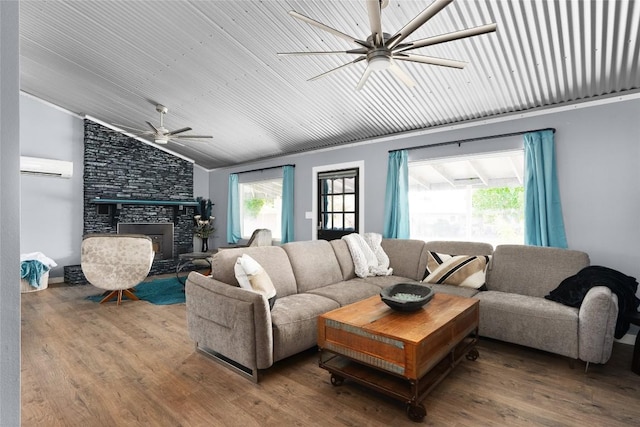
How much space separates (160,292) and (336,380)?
12.3ft

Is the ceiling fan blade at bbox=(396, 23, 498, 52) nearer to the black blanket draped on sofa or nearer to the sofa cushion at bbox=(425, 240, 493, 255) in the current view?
the black blanket draped on sofa

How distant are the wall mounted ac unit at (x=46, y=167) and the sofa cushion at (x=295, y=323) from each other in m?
5.43

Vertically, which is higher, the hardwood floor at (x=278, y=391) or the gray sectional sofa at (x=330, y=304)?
the gray sectional sofa at (x=330, y=304)

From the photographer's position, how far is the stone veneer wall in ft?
20.3

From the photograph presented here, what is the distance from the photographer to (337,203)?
5566 millimetres

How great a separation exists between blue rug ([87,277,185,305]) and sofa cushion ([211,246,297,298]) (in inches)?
78.8

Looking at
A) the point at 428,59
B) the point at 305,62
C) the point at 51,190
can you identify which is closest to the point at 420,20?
the point at 428,59

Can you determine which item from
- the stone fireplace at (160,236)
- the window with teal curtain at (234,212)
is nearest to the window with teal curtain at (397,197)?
the window with teal curtain at (234,212)

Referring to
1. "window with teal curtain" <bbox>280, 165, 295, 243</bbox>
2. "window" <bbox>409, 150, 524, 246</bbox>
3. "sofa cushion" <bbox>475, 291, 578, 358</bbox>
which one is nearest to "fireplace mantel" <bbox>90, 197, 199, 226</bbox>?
"window with teal curtain" <bbox>280, 165, 295, 243</bbox>

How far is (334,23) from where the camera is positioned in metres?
2.92

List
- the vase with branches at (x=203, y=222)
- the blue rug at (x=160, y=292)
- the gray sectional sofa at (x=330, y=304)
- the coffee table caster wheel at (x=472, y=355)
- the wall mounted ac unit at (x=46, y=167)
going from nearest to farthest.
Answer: the gray sectional sofa at (x=330, y=304), the coffee table caster wheel at (x=472, y=355), the blue rug at (x=160, y=292), the wall mounted ac unit at (x=46, y=167), the vase with branches at (x=203, y=222)

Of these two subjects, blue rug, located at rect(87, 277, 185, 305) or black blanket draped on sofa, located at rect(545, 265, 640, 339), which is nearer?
black blanket draped on sofa, located at rect(545, 265, 640, 339)

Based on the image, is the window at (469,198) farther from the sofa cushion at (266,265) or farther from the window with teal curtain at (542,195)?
the sofa cushion at (266,265)

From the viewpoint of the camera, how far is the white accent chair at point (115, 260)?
13.9 feet
